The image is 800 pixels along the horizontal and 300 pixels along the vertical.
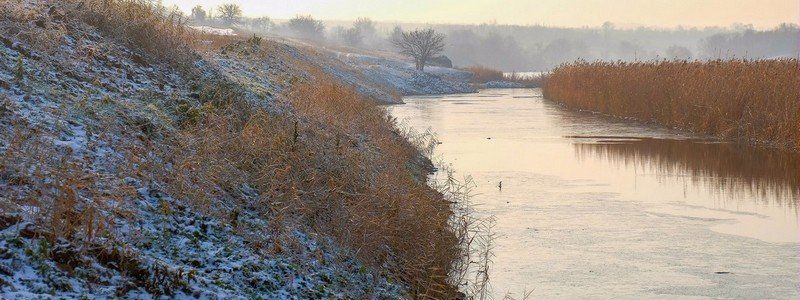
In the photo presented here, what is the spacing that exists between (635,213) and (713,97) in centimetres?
1048

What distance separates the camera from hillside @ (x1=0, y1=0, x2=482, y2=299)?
6.16 metres

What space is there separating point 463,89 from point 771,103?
36.0 m

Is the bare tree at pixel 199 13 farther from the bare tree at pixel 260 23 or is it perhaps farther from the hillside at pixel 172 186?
the hillside at pixel 172 186

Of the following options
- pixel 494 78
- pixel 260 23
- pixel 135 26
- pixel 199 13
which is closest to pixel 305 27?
pixel 260 23

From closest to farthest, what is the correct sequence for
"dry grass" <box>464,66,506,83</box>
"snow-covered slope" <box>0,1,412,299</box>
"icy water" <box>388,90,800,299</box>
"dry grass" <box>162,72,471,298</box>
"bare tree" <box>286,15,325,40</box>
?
"snow-covered slope" <box>0,1,412,299</box> < "dry grass" <box>162,72,471,298</box> < "icy water" <box>388,90,800,299</box> < "dry grass" <box>464,66,506,83</box> < "bare tree" <box>286,15,325,40</box>

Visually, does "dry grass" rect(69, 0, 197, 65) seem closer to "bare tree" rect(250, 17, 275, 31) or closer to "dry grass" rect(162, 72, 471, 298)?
"dry grass" rect(162, 72, 471, 298)

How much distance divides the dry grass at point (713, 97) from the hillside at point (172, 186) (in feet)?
29.4

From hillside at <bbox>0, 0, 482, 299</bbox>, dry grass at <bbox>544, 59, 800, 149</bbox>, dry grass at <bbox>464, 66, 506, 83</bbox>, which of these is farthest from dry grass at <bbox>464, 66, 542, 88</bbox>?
hillside at <bbox>0, 0, 482, 299</bbox>

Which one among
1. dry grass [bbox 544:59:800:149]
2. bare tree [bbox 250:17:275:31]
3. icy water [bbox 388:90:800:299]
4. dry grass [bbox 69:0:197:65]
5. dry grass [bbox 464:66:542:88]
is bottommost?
dry grass [bbox 464:66:542:88]

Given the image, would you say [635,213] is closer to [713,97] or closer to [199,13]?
[713,97]

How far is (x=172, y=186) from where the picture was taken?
7691 mm

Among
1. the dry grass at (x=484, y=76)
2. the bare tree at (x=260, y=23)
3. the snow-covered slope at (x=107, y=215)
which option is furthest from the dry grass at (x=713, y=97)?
the bare tree at (x=260, y=23)

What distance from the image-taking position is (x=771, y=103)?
18.9 metres

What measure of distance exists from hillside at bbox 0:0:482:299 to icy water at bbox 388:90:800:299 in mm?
907
